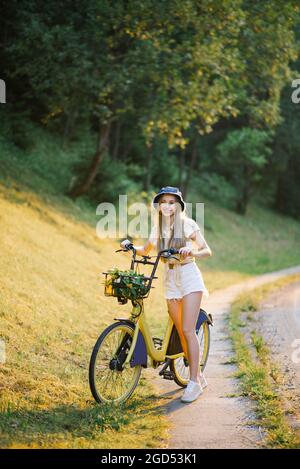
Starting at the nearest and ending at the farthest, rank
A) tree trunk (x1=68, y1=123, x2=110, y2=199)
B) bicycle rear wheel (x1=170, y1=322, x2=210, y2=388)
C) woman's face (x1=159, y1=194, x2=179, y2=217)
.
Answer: woman's face (x1=159, y1=194, x2=179, y2=217) → bicycle rear wheel (x1=170, y1=322, x2=210, y2=388) → tree trunk (x1=68, y1=123, x2=110, y2=199)

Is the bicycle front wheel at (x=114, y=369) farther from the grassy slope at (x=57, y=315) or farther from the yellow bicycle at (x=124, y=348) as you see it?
the grassy slope at (x=57, y=315)

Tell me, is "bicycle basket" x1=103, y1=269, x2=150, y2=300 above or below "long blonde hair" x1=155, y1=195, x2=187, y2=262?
below

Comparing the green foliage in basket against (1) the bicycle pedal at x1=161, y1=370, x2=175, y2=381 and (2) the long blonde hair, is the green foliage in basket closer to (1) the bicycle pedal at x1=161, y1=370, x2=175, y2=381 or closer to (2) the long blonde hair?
(2) the long blonde hair

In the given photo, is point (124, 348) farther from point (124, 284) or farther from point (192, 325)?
point (192, 325)

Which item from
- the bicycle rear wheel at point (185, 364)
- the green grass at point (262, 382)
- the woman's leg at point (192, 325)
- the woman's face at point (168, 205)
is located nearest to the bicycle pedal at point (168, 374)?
the bicycle rear wheel at point (185, 364)

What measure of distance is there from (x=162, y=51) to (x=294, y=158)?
24.5m

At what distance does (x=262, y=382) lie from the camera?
276 inches

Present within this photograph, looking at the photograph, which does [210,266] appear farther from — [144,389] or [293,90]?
[293,90]

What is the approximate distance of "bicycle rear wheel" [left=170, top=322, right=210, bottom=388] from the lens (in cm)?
692

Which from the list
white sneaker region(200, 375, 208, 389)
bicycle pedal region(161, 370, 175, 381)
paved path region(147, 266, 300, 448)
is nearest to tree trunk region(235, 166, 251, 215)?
paved path region(147, 266, 300, 448)

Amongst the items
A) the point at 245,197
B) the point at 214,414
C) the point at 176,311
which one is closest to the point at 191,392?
the point at 214,414

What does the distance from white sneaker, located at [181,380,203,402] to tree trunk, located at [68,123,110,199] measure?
41.4 feet
